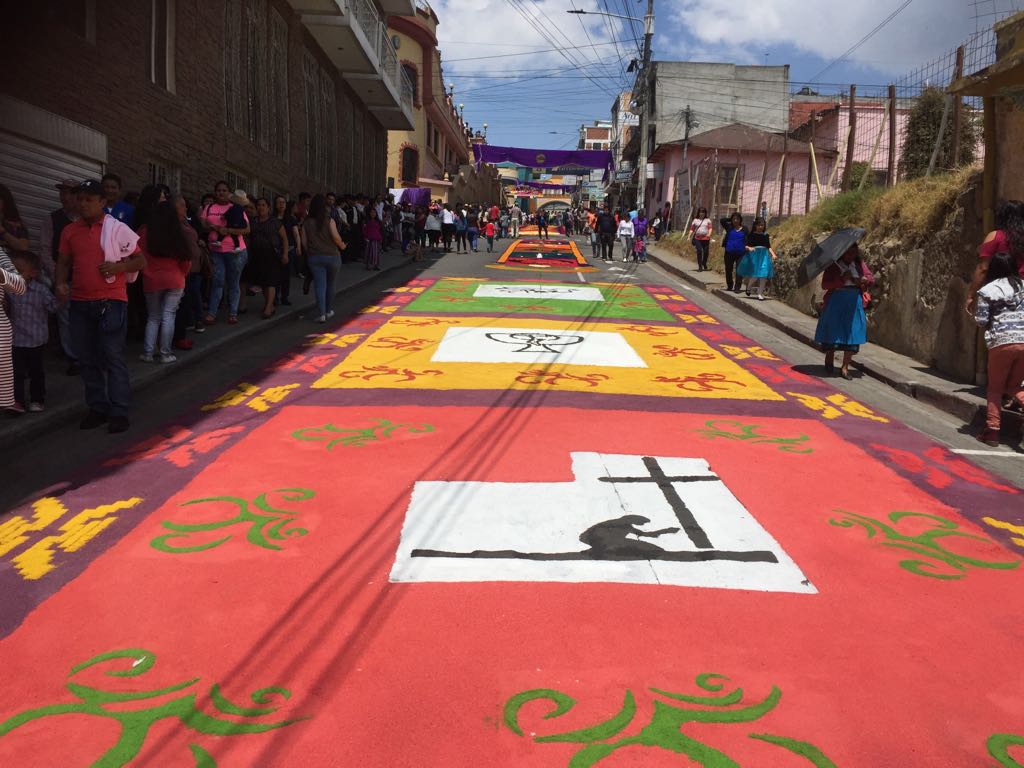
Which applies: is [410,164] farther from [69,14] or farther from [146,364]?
[146,364]

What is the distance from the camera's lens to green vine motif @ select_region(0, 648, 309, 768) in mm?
2414

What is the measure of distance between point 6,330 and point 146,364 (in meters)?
2.13

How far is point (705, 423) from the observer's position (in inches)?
257

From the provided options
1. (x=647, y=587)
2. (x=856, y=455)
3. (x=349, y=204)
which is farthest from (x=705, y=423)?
(x=349, y=204)

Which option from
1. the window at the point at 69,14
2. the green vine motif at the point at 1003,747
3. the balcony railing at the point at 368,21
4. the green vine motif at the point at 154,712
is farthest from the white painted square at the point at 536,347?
the balcony railing at the point at 368,21

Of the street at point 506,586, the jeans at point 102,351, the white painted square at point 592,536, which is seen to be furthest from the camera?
the jeans at point 102,351

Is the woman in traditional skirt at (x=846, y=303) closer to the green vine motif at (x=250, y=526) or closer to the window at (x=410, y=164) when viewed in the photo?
the green vine motif at (x=250, y=526)

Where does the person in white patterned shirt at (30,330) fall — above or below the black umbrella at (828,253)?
below

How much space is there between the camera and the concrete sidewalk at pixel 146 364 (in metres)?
5.85

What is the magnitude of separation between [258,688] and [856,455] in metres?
4.49

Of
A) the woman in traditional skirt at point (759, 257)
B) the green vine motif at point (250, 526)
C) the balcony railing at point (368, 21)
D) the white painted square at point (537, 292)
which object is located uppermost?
the balcony railing at point (368, 21)

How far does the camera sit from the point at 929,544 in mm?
4172

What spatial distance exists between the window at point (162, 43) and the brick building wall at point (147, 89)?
11cm

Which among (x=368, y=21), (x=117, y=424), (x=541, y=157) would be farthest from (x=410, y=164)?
(x=117, y=424)
